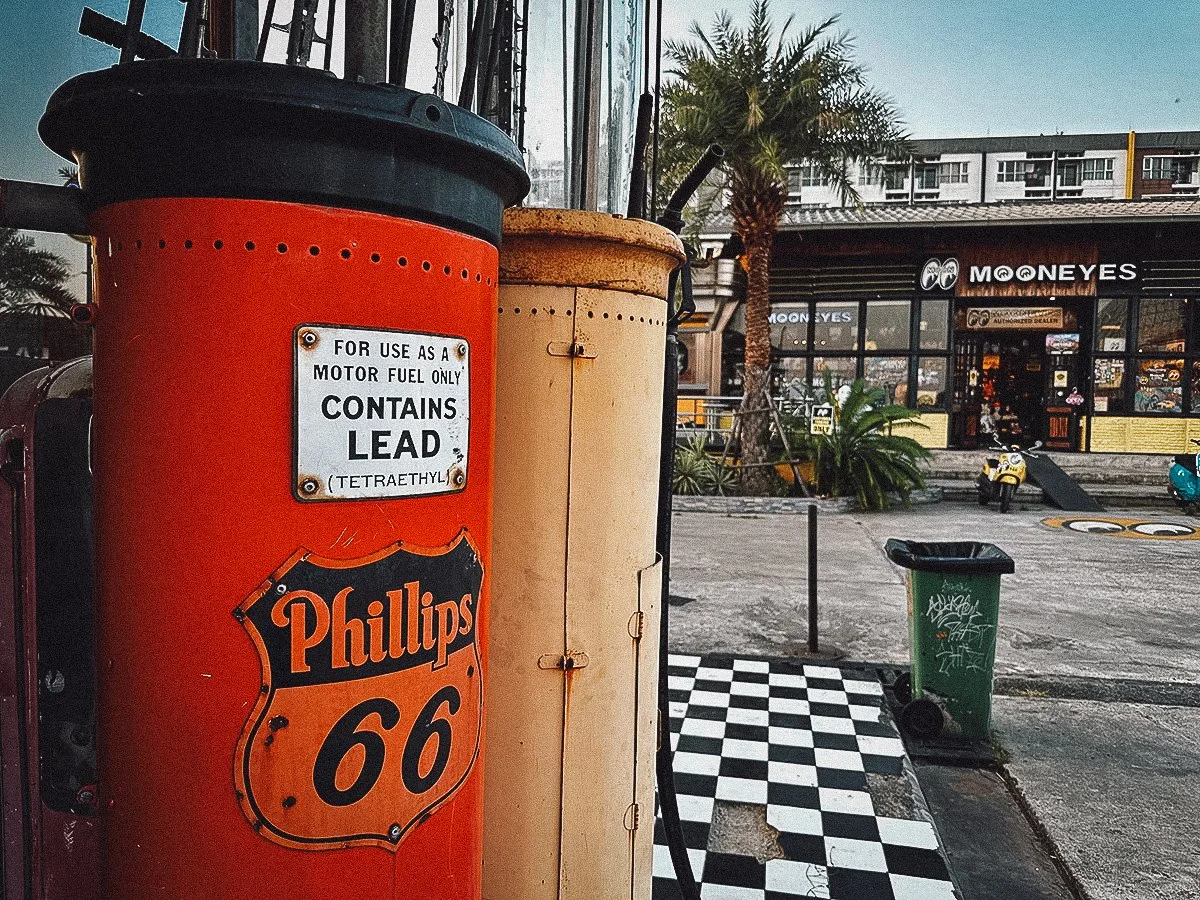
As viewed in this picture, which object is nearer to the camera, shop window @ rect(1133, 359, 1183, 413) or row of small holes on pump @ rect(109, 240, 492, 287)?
row of small holes on pump @ rect(109, 240, 492, 287)

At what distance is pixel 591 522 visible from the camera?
1.64 metres

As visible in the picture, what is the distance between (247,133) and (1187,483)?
1407 centimetres

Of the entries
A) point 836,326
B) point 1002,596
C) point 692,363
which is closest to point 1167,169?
point 836,326

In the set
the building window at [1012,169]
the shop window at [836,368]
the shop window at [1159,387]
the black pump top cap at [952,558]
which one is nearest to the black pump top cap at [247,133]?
the black pump top cap at [952,558]

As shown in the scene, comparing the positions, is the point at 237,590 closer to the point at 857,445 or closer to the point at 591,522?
the point at 591,522

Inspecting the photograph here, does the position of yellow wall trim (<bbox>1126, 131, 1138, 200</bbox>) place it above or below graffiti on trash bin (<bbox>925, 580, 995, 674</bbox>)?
above

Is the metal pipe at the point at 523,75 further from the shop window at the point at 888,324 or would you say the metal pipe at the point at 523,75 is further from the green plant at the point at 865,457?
the shop window at the point at 888,324

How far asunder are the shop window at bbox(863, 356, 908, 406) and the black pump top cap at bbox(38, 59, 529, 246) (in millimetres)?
16979

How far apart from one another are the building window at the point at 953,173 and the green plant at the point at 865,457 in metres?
24.4

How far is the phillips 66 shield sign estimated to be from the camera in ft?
3.34

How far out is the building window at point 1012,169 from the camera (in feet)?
106

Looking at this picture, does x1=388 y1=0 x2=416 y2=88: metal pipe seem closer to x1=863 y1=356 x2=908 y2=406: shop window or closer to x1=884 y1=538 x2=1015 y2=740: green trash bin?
x1=884 y1=538 x2=1015 y2=740: green trash bin

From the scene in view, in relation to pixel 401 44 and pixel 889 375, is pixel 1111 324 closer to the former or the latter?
pixel 889 375

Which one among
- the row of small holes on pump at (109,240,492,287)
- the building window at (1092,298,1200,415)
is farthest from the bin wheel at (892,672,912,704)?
the building window at (1092,298,1200,415)
